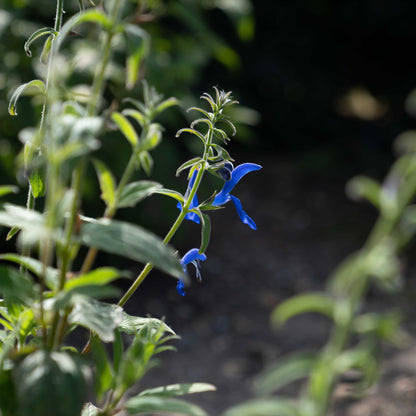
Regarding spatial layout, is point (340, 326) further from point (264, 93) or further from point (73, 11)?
point (264, 93)

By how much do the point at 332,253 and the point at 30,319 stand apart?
2805 mm

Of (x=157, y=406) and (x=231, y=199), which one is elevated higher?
(x=231, y=199)

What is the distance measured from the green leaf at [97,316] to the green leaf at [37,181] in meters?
0.13

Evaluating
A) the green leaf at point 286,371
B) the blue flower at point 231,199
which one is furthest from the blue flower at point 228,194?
the green leaf at point 286,371

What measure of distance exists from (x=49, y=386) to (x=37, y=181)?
22cm

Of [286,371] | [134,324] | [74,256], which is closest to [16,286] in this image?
[74,256]

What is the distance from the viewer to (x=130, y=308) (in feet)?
8.21

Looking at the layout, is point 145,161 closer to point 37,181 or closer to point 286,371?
point 37,181

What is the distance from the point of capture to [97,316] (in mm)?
440

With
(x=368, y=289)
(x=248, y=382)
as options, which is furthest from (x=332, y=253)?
(x=248, y=382)

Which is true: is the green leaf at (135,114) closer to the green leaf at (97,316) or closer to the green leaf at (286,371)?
the green leaf at (97,316)

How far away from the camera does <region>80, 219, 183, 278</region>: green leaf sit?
0.38 m

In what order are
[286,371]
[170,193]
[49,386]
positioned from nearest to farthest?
1. [49,386]
2. [170,193]
3. [286,371]

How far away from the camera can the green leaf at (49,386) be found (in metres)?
0.38
